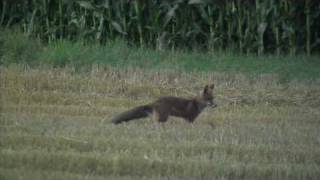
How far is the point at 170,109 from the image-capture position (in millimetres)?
8891

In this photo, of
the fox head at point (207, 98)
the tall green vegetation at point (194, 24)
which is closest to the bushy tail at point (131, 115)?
the fox head at point (207, 98)

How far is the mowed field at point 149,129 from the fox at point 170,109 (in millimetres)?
93

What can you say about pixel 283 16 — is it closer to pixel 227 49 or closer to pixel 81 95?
pixel 227 49

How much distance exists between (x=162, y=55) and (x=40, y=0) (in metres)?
3.44

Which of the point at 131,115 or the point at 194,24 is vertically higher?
the point at 194,24

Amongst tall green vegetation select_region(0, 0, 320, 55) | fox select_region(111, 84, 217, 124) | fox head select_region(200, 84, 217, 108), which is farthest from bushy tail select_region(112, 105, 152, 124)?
tall green vegetation select_region(0, 0, 320, 55)

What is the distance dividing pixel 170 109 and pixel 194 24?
795 cm

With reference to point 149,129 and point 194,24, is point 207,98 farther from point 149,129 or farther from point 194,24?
point 194,24

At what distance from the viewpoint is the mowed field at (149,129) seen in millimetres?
6996

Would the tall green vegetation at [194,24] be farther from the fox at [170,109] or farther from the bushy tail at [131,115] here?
the bushy tail at [131,115]

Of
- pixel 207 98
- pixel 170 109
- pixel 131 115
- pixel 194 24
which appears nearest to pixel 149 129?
pixel 131 115

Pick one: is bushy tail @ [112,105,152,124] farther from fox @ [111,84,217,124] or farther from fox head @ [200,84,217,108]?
fox head @ [200,84,217,108]

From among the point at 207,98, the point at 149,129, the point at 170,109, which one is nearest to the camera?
the point at 149,129

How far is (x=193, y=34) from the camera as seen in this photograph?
16.6 meters
